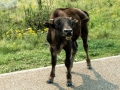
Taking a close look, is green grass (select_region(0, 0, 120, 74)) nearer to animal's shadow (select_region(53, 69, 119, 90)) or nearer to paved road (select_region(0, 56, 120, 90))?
paved road (select_region(0, 56, 120, 90))

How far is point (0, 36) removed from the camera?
991 cm

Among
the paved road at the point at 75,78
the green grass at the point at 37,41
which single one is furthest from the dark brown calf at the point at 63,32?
the green grass at the point at 37,41

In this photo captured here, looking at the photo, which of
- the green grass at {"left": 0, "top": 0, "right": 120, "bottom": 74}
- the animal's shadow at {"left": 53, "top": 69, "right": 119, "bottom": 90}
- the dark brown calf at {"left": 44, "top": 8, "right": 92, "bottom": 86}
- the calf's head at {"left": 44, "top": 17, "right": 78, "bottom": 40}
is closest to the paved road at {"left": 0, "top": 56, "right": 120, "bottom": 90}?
the animal's shadow at {"left": 53, "top": 69, "right": 119, "bottom": 90}

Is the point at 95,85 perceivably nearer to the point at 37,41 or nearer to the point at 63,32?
the point at 63,32

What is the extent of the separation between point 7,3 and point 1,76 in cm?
793

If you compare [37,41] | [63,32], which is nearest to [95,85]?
[63,32]

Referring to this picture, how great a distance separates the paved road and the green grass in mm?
498

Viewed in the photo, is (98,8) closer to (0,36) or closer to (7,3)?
(7,3)

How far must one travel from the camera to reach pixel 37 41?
9.41 m

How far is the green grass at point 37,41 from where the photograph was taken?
7734 millimetres

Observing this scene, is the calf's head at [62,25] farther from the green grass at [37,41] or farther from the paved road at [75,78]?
the green grass at [37,41]

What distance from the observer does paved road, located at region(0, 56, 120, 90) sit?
615 cm

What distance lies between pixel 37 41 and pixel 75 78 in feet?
10.2

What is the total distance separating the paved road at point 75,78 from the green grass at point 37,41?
19.6 inches
